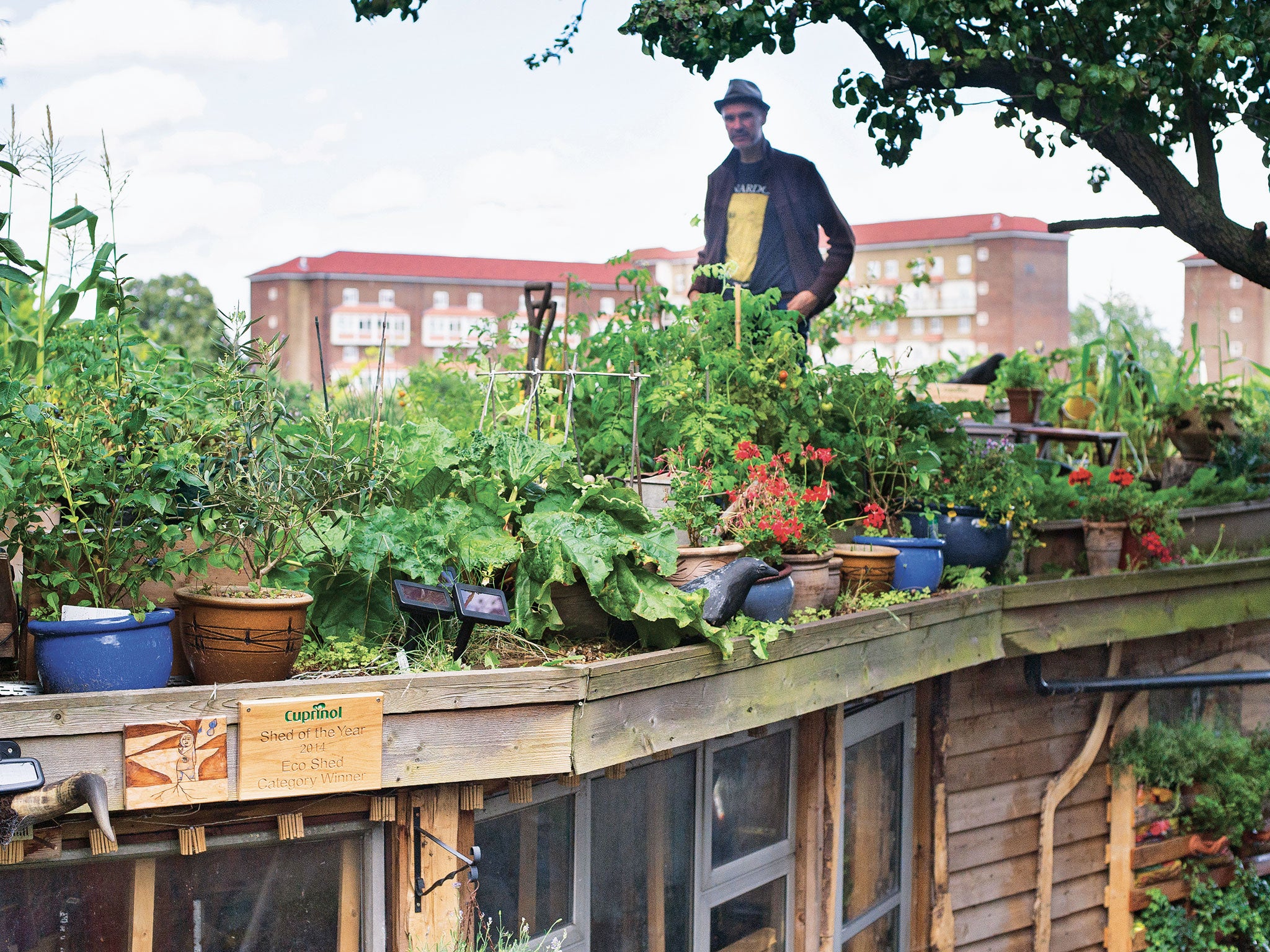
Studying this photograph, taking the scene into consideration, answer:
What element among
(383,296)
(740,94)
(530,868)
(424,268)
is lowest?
(530,868)

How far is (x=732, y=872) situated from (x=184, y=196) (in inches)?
2513

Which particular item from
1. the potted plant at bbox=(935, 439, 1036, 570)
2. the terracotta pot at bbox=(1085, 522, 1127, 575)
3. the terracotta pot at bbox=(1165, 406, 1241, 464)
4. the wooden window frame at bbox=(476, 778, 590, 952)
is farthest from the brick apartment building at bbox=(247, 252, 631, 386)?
the wooden window frame at bbox=(476, 778, 590, 952)

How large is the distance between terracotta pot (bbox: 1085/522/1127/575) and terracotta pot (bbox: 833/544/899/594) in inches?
63.1

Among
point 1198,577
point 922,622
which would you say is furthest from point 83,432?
point 1198,577

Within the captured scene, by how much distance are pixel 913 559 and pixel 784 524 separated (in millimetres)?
920

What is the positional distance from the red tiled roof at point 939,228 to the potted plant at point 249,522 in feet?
143

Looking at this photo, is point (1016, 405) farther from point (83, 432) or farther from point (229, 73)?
point (229, 73)

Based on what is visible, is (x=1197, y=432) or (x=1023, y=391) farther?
(x=1023, y=391)

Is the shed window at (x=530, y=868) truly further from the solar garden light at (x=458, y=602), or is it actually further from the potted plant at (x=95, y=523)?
the potted plant at (x=95, y=523)

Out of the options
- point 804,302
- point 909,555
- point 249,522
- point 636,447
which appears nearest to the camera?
point 249,522

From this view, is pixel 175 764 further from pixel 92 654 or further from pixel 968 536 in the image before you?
pixel 968 536

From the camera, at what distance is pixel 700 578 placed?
10.9 feet

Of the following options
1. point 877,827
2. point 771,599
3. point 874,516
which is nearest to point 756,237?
point 874,516

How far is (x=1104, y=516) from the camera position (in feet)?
17.9
